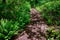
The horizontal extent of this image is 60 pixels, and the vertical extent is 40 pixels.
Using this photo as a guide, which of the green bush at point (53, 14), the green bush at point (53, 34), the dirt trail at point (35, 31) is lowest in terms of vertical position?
the green bush at point (53, 34)

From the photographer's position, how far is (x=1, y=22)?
8.41 meters

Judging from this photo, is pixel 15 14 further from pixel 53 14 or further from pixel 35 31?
pixel 53 14

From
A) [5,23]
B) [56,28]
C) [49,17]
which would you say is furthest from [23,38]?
[49,17]

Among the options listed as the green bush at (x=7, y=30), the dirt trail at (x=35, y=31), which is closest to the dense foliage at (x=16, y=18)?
the green bush at (x=7, y=30)

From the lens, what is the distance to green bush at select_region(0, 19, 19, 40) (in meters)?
7.72

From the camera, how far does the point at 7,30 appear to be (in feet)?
26.3

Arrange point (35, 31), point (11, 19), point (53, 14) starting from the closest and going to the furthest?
point (35, 31) → point (11, 19) → point (53, 14)

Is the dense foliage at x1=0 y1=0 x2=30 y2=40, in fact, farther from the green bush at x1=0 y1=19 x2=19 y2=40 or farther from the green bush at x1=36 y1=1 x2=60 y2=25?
the green bush at x1=36 y1=1 x2=60 y2=25

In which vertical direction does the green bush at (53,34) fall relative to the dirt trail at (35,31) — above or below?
below

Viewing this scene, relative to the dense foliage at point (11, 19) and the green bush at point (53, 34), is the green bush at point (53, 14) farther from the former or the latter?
the dense foliage at point (11, 19)

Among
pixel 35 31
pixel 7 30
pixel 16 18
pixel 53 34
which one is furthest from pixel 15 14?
pixel 53 34

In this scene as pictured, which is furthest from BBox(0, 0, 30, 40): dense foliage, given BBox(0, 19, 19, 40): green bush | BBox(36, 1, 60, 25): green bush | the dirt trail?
BBox(36, 1, 60, 25): green bush

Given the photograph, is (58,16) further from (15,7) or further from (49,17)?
(15,7)

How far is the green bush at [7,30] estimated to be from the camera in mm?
7723
